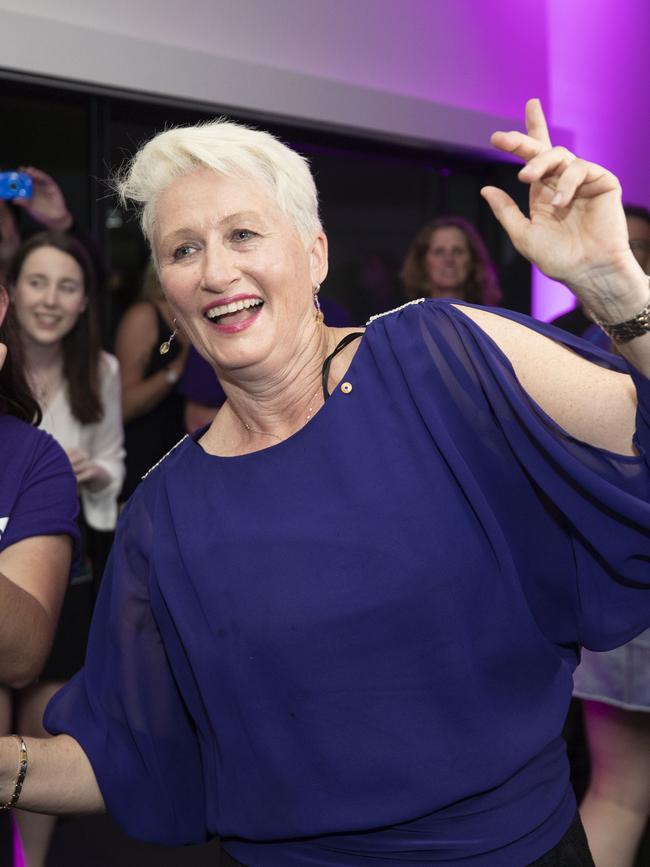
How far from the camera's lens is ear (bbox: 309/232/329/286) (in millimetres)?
1466

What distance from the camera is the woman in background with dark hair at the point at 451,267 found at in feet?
12.7

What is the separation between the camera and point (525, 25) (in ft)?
17.8

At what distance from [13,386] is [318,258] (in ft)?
1.79

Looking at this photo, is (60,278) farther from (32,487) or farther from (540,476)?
(540,476)

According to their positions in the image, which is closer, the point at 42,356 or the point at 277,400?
the point at 277,400

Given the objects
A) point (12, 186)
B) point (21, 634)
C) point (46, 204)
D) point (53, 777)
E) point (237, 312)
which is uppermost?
point (46, 204)

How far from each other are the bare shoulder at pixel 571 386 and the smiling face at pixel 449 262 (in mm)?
2622

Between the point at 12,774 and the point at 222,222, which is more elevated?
the point at 222,222

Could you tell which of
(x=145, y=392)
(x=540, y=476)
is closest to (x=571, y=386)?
(x=540, y=476)

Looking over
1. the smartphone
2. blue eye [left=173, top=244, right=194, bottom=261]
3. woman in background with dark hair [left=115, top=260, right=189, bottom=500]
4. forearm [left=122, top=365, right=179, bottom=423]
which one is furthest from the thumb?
forearm [left=122, top=365, right=179, bottom=423]

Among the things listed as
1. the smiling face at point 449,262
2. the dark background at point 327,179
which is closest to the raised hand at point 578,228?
the dark background at point 327,179

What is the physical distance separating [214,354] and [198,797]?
616 mm

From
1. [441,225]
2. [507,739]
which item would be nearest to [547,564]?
[507,739]

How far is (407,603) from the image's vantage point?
1.24 meters
